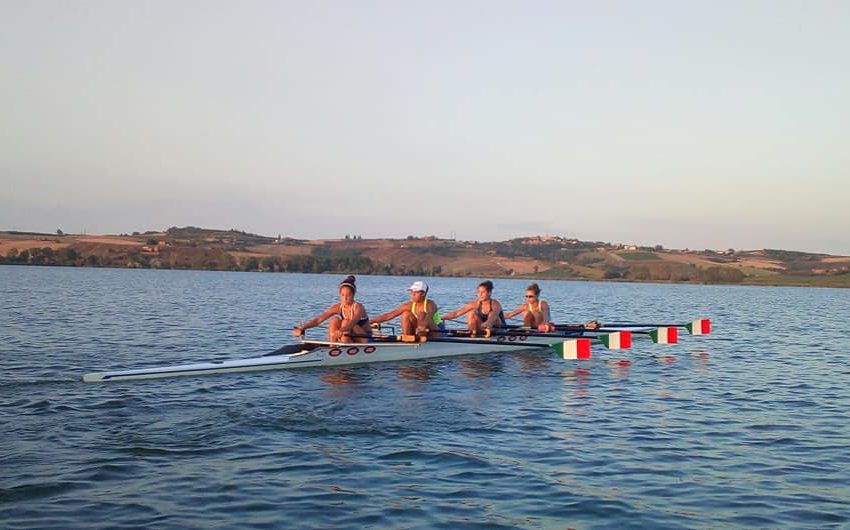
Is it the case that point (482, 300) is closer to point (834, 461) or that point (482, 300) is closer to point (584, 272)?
point (834, 461)

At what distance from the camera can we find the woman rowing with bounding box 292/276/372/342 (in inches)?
720

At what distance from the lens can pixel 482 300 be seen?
22.0m

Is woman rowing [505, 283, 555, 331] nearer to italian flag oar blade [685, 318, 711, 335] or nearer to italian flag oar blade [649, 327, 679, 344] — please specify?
italian flag oar blade [649, 327, 679, 344]

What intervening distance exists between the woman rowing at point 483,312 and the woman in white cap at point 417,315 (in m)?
1.24

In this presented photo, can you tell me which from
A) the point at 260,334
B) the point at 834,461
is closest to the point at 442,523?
the point at 834,461

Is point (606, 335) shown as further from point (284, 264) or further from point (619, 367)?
point (284, 264)

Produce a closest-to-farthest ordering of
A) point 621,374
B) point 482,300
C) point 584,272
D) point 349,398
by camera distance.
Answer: point 349,398 → point 621,374 → point 482,300 → point 584,272

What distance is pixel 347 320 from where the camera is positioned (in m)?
18.5

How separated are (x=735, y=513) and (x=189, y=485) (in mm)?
5867

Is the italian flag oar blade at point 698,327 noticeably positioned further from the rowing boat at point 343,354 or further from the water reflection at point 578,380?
the water reflection at point 578,380

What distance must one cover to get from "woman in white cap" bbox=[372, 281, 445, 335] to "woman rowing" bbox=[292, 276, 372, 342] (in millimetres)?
823

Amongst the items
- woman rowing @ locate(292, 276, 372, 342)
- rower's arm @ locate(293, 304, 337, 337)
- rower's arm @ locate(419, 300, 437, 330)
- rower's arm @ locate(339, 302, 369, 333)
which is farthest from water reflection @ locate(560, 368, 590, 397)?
rower's arm @ locate(293, 304, 337, 337)

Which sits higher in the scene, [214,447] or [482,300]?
[482,300]

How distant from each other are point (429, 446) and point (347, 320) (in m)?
8.06
